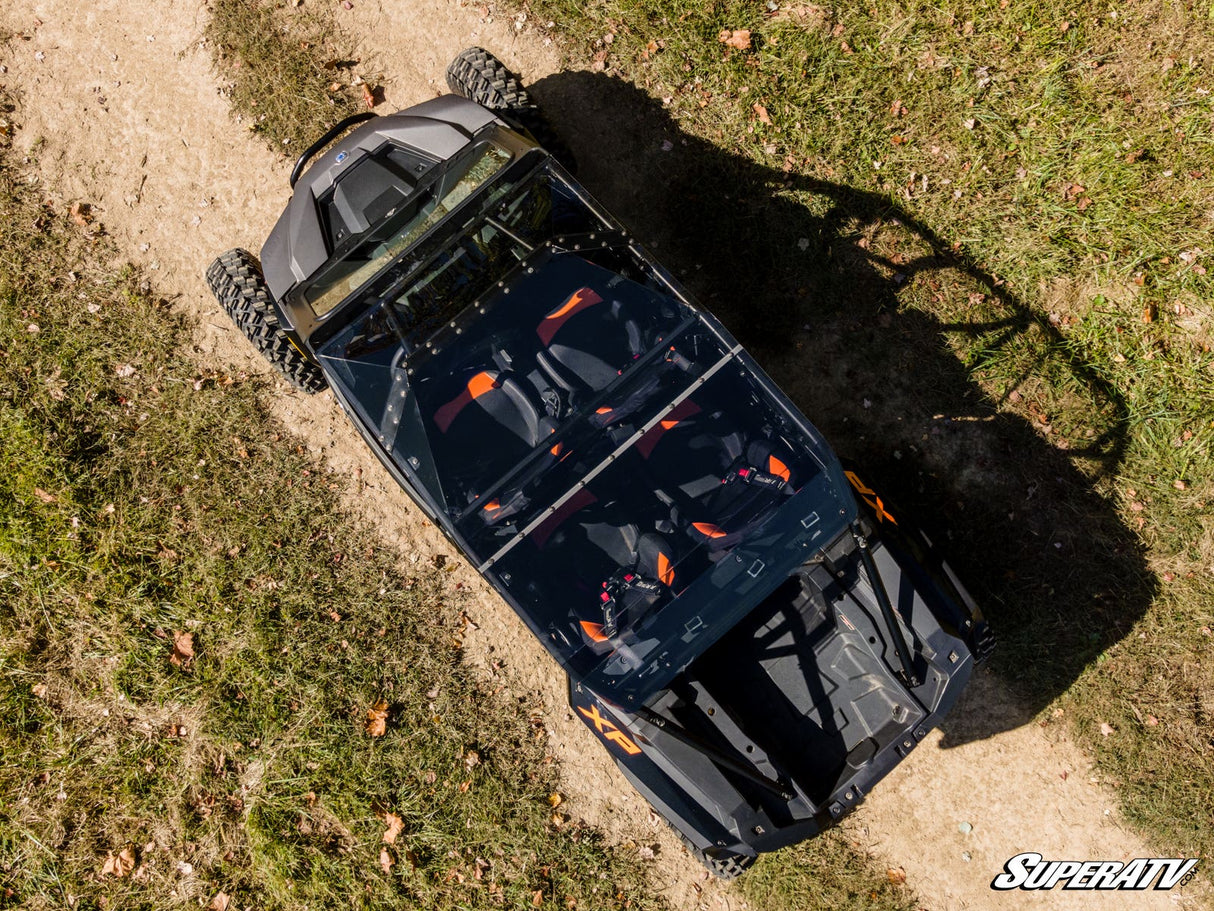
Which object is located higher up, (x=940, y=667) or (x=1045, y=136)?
(x=1045, y=136)

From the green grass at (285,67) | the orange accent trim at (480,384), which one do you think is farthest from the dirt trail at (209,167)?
the orange accent trim at (480,384)

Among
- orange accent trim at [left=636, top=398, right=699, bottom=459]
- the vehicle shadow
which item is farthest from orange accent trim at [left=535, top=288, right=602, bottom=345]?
the vehicle shadow

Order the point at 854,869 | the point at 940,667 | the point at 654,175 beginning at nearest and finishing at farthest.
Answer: the point at 940,667, the point at 854,869, the point at 654,175

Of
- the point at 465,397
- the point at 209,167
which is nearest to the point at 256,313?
the point at 209,167

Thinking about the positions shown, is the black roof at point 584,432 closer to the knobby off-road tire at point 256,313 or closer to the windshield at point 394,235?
the windshield at point 394,235

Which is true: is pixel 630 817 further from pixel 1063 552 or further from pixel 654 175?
pixel 654 175

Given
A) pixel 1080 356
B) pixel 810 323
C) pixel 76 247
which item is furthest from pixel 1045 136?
pixel 76 247
